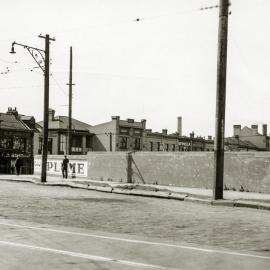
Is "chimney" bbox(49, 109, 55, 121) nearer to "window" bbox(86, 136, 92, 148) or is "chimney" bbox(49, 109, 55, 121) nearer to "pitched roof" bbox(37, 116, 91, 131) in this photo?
"pitched roof" bbox(37, 116, 91, 131)

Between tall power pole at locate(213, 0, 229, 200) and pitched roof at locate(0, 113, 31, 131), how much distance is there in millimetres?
29474

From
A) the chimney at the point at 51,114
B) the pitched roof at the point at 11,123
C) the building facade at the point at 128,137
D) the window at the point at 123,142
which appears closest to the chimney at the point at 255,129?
the building facade at the point at 128,137

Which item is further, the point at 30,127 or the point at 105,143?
the point at 105,143

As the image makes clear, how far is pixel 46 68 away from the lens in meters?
29.6

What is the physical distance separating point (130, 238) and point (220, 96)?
1035cm

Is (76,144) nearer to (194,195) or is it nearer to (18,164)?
(18,164)

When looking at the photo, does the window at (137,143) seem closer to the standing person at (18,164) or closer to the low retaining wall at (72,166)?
the low retaining wall at (72,166)

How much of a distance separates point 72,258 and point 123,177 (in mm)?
24223

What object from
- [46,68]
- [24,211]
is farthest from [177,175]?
[24,211]

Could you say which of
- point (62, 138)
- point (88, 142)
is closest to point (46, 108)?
point (62, 138)

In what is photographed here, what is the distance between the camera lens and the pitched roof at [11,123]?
44.5m

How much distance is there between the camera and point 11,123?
45.5 meters

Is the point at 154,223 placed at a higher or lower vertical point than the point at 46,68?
lower

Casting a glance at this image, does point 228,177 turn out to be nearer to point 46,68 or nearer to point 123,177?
point 123,177
